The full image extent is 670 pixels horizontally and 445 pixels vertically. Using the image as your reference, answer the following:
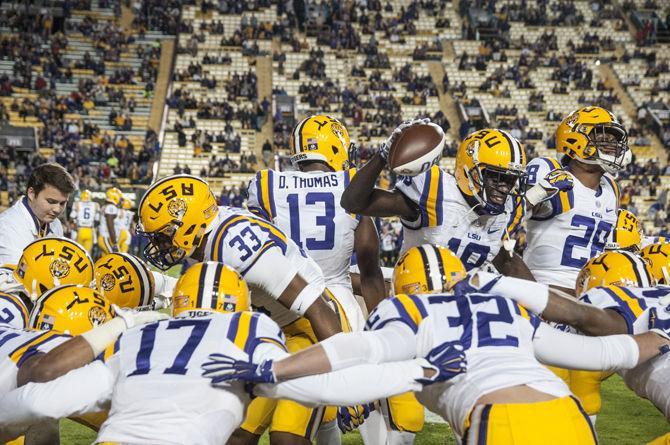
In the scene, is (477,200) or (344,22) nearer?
(477,200)

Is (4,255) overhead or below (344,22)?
below

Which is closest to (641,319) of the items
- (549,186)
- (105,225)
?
(549,186)

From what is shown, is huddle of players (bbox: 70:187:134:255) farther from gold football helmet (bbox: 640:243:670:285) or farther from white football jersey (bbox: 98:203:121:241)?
gold football helmet (bbox: 640:243:670:285)

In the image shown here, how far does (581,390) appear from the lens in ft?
17.4

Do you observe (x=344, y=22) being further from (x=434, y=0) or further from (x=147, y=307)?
(x=147, y=307)

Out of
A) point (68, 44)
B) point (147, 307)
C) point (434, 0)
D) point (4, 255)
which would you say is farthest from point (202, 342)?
point (434, 0)

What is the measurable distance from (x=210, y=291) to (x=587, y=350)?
1723mm

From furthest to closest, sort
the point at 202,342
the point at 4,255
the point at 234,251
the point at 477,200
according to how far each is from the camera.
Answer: the point at 4,255 → the point at 477,200 → the point at 234,251 → the point at 202,342

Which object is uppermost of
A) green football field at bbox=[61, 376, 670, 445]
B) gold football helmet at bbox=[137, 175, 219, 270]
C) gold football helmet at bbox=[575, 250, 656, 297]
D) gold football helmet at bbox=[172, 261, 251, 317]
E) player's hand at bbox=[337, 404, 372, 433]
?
gold football helmet at bbox=[137, 175, 219, 270]

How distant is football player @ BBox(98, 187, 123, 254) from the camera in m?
17.3

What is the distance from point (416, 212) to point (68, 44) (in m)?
34.4

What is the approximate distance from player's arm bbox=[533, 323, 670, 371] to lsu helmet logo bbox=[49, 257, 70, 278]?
2998 mm

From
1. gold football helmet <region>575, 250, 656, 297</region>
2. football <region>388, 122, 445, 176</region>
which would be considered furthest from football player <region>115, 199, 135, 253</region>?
gold football helmet <region>575, 250, 656, 297</region>

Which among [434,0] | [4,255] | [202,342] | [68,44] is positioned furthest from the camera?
[434,0]
